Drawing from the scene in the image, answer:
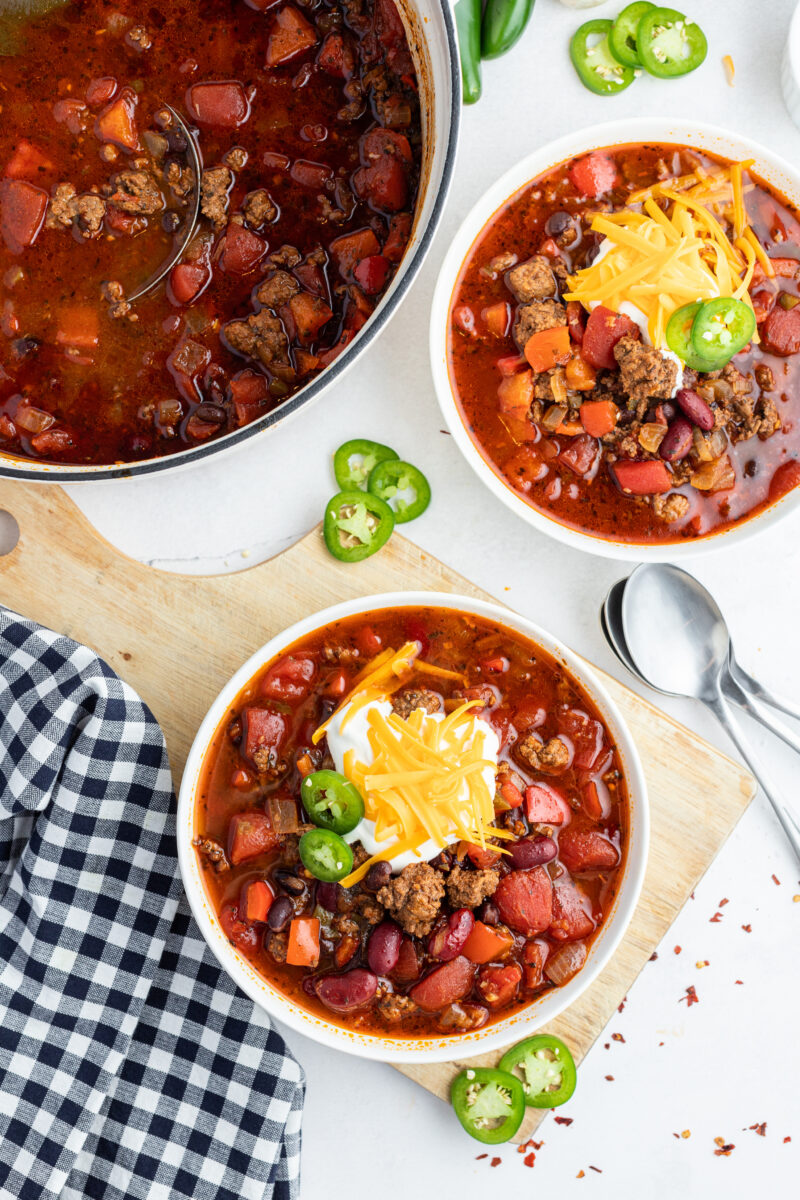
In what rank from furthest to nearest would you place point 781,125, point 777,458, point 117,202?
point 781,125 < point 777,458 < point 117,202

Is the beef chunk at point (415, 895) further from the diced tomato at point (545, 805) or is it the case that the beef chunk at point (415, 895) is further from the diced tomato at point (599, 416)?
the diced tomato at point (599, 416)

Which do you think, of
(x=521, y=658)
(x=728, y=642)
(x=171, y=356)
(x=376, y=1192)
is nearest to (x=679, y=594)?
(x=728, y=642)

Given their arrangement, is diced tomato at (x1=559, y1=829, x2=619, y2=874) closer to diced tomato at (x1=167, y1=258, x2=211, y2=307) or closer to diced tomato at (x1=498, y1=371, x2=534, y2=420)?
diced tomato at (x1=498, y1=371, x2=534, y2=420)

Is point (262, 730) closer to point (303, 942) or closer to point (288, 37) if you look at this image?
point (303, 942)

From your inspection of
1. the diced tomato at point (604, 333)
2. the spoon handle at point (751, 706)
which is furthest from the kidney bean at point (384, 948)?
the diced tomato at point (604, 333)

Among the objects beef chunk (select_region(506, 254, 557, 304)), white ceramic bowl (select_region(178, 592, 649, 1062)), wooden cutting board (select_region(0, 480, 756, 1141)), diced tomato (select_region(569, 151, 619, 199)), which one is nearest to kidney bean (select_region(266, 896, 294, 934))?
white ceramic bowl (select_region(178, 592, 649, 1062))

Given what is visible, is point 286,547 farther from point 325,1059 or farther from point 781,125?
point 781,125
